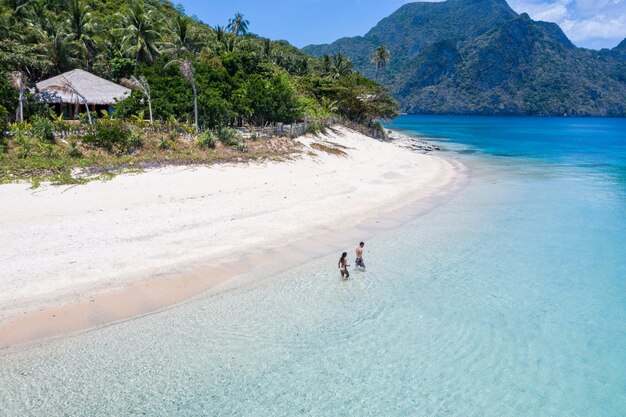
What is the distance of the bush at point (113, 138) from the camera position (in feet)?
80.3

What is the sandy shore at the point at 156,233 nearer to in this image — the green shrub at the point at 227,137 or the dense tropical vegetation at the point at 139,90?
the green shrub at the point at 227,137

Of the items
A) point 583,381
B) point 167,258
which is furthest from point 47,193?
point 583,381

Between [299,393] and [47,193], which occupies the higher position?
[47,193]

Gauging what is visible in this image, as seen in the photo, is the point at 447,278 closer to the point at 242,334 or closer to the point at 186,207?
the point at 242,334

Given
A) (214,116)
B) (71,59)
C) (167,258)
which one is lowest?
(167,258)

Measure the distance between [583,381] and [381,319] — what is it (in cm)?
502

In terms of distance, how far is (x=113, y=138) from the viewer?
24.7 metres

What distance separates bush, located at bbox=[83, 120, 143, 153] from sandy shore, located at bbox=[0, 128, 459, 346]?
3928 mm

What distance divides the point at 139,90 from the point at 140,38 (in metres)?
14.7

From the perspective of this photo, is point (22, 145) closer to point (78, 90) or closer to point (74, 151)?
point (74, 151)

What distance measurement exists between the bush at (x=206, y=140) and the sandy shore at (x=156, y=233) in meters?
3.57

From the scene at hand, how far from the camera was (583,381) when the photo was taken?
30.9 ft

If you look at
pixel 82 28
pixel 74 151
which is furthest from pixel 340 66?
pixel 74 151

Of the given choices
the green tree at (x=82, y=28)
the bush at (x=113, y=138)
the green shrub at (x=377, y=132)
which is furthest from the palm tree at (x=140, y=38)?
the green shrub at (x=377, y=132)
